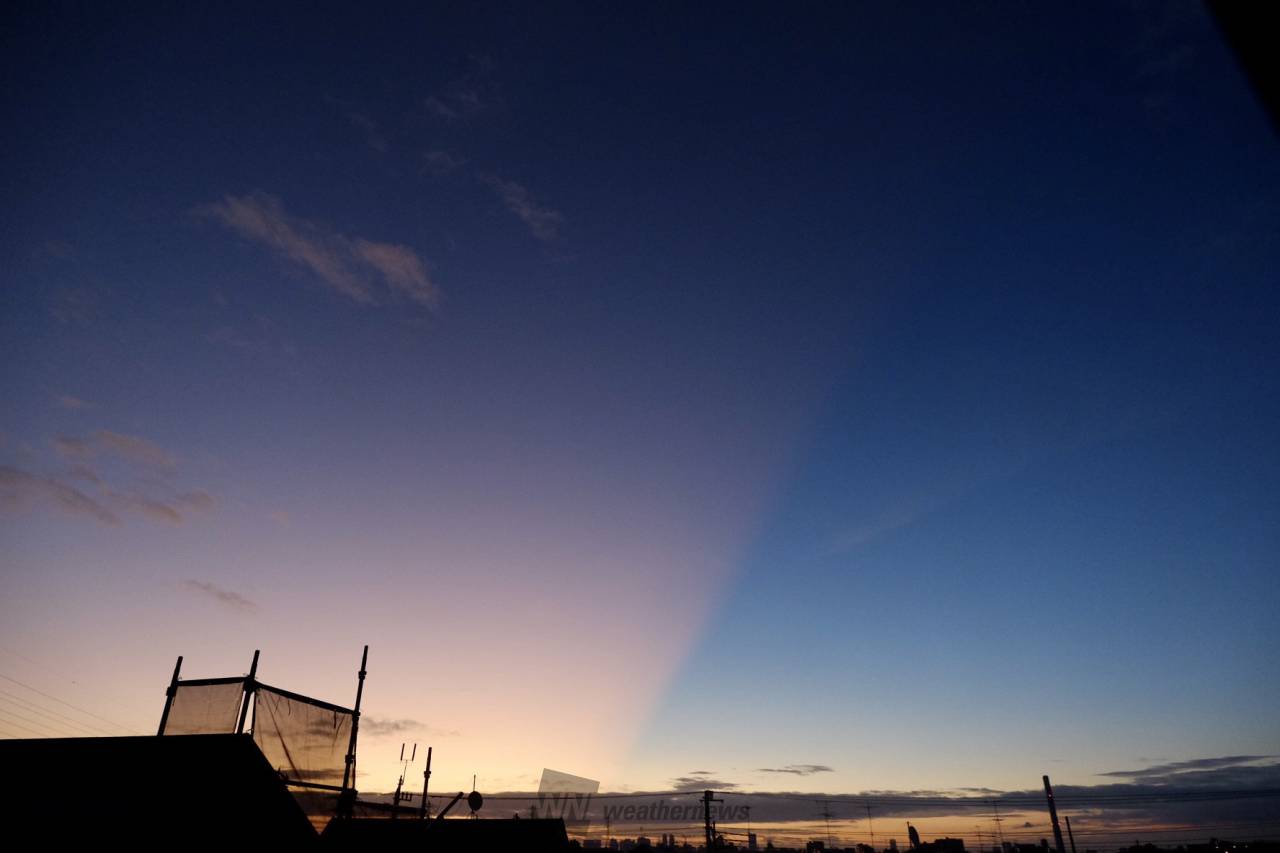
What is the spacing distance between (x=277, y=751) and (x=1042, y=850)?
152 metres

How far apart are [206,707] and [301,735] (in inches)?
113

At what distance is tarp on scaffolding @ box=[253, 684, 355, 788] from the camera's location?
65.2 ft

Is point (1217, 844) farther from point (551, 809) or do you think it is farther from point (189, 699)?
point (189, 699)

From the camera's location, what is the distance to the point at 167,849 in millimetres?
15078

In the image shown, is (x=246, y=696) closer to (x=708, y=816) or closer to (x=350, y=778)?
(x=350, y=778)

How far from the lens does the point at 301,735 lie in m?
21.3

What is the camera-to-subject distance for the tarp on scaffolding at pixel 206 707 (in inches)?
773

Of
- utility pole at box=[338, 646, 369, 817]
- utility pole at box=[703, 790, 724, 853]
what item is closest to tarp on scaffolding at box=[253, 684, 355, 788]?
utility pole at box=[338, 646, 369, 817]

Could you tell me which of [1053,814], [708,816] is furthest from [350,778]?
[1053,814]

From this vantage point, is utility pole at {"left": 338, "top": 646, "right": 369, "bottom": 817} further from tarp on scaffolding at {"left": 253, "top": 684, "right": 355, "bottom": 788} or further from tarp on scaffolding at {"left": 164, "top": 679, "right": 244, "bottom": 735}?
tarp on scaffolding at {"left": 164, "top": 679, "right": 244, "bottom": 735}

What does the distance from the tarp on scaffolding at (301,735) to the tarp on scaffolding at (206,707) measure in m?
0.66

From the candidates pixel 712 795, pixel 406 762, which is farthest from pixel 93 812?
pixel 406 762

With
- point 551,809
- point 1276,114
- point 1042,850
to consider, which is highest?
point 1276,114

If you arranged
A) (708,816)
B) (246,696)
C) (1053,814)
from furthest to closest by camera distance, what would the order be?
(1053,814) → (708,816) → (246,696)
